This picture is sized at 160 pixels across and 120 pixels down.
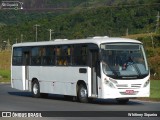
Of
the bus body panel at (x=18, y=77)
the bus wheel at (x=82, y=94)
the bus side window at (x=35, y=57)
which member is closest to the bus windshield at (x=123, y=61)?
the bus wheel at (x=82, y=94)

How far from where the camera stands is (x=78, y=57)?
2620 cm

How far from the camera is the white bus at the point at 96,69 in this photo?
24.3 meters

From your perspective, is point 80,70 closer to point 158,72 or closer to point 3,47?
point 158,72

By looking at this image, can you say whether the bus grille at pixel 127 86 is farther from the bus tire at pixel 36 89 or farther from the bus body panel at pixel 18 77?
the bus body panel at pixel 18 77

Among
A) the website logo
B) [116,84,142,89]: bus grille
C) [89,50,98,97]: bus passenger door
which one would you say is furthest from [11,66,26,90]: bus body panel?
the website logo

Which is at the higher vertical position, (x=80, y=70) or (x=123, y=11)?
(x=123, y=11)

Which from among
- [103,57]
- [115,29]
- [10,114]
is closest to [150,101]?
[103,57]

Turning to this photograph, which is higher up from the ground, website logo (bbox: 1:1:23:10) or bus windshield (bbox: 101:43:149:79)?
website logo (bbox: 1:1:23:10)

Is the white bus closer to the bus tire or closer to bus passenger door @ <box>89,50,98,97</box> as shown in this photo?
bus passenger door @ <box>89,50,98,97</box>

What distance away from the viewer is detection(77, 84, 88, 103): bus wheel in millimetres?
25391

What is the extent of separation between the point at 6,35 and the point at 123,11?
27.8 metres

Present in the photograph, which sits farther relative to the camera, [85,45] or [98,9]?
[98,9]

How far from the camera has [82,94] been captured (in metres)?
25.7

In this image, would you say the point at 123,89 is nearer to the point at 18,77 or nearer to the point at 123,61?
the point at 123,61
